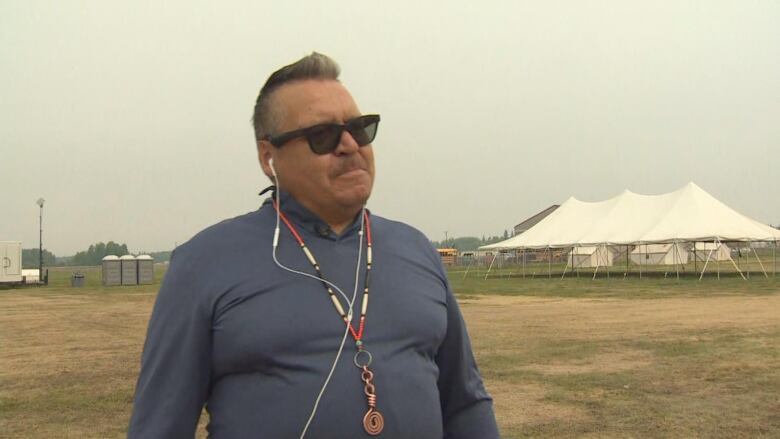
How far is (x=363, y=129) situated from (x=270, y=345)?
565 mm

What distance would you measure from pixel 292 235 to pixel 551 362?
8453 mm

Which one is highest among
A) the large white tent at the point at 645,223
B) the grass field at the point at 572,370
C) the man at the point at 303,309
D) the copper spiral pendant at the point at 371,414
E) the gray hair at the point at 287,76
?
the large white tent at the point at 645,223

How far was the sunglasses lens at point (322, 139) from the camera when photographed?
166cm

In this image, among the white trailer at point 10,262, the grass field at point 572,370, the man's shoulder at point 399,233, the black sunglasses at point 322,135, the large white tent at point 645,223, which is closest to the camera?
the black sunglasses at point 322,135

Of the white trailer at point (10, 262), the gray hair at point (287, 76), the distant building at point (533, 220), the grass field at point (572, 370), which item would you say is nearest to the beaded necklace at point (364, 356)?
the gray hair at point (287, 76)

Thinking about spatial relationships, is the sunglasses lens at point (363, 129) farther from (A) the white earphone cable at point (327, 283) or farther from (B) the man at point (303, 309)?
(A) the white earphone cable at point (327, 283)

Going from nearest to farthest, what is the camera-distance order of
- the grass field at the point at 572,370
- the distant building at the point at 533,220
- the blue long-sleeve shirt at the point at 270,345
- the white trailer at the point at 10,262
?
the blue long-sleeve shirt at the point at 270,345 → the grass field at the point at 572,370 → the white trailer at the point at 10,262 → the distant building at the point at 533,220

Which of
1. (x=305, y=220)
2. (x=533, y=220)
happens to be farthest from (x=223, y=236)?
(x=533, y=220)

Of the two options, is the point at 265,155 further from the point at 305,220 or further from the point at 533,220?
the point at 533,220

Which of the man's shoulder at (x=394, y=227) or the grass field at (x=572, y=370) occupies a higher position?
the man's shoulder at (x=394, y=227)

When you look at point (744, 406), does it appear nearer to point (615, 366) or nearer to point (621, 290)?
point (615, 366)

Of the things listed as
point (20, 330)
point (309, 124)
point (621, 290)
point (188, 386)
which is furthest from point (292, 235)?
point (621, 290)

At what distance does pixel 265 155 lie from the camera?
69.6 inches

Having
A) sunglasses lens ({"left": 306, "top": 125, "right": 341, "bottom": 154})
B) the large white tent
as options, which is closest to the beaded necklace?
sunglasses lens ({"left": 306, "top": 125, "right": 341, "bottom": 154})
